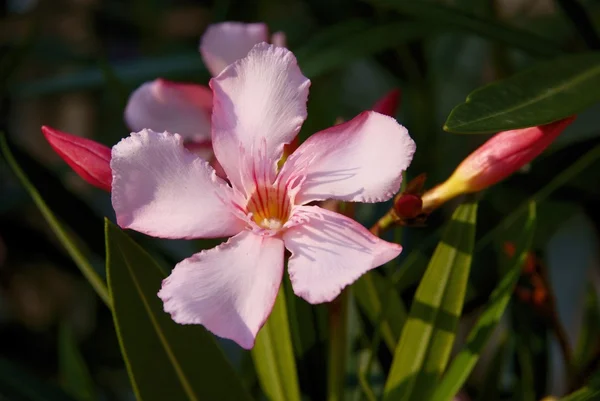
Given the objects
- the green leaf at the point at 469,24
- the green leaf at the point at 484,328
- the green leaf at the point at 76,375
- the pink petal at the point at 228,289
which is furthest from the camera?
the green leaf at the point at 76,375

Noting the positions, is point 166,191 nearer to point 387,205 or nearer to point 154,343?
point 154,343

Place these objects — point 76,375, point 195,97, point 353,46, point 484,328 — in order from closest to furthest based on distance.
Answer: point 484,328 < point 195,97 < point 353,46 < point 76,375

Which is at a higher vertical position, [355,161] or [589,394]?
[355,161]

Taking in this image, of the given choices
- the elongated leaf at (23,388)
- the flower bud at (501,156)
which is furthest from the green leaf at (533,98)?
the elongated leaf at (23,388)

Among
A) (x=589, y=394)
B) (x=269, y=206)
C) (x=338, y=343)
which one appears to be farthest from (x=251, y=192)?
(x=589, y=394)

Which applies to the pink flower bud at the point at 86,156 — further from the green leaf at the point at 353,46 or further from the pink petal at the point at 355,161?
the green leaf at the point at 353,46

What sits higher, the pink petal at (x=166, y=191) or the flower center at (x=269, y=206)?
the pink petal at (x=166, y=191)

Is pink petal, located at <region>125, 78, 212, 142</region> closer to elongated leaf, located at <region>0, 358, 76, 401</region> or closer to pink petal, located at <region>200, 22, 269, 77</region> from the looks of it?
pink petal, located at <region>200, 22, 269, 77</region>
